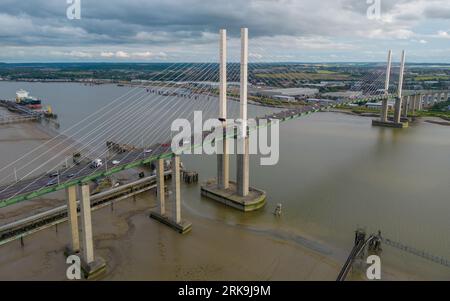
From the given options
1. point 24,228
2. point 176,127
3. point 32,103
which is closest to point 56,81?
point 32,103

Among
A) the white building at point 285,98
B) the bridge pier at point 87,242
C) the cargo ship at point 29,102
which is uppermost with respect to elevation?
the white building at point 285,98

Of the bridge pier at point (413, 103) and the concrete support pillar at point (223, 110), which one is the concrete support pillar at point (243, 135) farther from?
the bridge pier at point (413, 103)

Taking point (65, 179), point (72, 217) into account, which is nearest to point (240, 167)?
point (72, 217)

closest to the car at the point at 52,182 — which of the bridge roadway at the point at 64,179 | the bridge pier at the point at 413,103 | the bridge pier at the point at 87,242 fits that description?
the bridge roadway at the point at 64,179

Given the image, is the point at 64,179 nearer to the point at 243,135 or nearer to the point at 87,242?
the point at 87,242

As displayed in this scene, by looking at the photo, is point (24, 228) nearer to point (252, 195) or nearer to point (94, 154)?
point (252, 195)

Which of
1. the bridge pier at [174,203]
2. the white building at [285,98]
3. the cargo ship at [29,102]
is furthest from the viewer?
the white building at [285,98]
